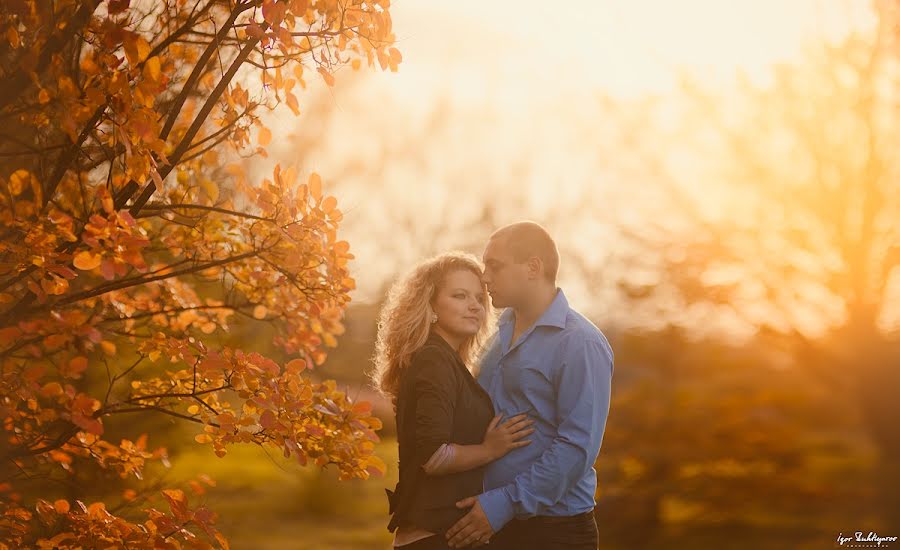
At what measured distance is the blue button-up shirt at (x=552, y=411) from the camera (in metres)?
2.91

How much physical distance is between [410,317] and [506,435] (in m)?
0.59

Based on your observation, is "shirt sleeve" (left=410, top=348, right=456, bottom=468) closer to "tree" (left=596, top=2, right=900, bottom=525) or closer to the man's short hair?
the man's short hair

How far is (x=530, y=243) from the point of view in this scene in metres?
3.25

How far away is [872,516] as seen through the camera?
9.41 m

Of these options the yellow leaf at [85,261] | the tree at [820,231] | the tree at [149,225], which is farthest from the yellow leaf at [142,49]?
the tree at [820,231]

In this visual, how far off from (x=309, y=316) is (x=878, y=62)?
8486mm

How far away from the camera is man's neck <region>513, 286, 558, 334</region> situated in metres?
3.27

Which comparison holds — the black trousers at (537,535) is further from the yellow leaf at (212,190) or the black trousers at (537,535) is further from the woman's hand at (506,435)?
the yellow leaf at (212,190)

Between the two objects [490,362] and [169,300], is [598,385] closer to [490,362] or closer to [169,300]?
[490,362]

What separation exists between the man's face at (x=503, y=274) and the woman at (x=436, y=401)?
0.06m

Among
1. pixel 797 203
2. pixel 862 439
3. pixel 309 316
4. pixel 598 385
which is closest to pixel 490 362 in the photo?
pixel 598 385

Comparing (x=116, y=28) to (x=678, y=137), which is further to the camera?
(x=678, y=137)

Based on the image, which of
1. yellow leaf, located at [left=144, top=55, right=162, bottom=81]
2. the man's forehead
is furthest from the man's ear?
yellow leaf, located at [left=144, top=55, right=162, bottom=81]

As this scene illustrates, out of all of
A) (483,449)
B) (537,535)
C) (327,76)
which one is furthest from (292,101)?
(537,535)
